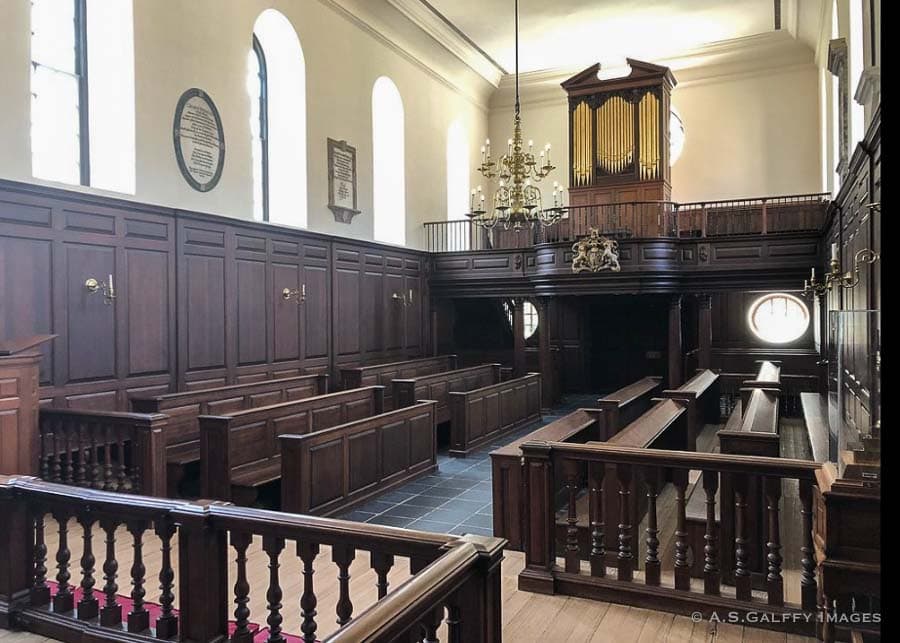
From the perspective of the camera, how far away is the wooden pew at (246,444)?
242 inches

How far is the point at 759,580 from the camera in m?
4.06

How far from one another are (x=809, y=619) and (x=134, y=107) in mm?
8540

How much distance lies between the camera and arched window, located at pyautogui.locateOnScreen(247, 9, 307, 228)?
Answer: 424 inches

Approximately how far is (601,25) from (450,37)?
3.25 metres

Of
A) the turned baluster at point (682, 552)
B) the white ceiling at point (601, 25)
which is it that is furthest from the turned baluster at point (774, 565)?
the white ceiling at point (601, 25)

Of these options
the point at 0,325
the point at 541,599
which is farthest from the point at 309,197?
the point at 541,599

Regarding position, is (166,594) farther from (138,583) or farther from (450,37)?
(450,37)

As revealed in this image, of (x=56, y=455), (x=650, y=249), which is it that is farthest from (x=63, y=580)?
(x=650, y=249)

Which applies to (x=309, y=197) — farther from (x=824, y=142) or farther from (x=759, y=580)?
(x=824, y=142)

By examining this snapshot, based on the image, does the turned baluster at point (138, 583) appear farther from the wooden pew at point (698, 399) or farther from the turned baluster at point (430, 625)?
the wooden pew at point (698, 399)

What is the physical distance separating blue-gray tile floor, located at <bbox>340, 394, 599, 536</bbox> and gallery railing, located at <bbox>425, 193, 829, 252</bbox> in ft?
20.4

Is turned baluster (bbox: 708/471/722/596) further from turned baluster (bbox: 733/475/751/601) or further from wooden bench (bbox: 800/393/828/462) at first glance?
wooden bench (bbox: 800/393/828/462)

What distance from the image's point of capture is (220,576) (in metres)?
3.11

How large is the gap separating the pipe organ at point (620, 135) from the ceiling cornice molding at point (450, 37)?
241cm
